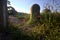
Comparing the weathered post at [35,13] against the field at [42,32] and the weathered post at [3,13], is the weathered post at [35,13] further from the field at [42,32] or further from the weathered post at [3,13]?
the weathered post at [3,13]

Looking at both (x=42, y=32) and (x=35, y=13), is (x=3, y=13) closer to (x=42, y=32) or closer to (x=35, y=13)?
(x=42, y=32)

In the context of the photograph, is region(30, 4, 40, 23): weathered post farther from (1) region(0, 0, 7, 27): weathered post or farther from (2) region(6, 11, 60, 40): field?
(1) region(0, 0, 7, 27): weathered post

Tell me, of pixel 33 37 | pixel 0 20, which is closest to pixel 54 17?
pixel 33 37

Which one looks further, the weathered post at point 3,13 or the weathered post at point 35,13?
the weathered post at point 35,13

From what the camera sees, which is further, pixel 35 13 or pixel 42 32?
pixel 35 13

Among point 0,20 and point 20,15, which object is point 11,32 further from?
point 20,15

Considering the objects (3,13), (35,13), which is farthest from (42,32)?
(35,13)

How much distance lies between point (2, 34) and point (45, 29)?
1.81 meters

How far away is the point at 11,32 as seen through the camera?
19.9 feet

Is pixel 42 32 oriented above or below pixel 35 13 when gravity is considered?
below

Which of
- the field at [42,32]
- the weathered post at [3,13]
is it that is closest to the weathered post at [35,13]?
the field at [42,32]

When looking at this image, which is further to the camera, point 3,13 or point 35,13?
point 35,13

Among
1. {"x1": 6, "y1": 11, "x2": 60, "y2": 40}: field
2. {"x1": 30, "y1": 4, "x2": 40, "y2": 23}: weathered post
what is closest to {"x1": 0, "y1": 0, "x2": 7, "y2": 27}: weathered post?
{"x1": 6, "y1": 11, "x2": 60, "y2": 40}: field

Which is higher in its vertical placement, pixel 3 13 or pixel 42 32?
pixel 3 13
